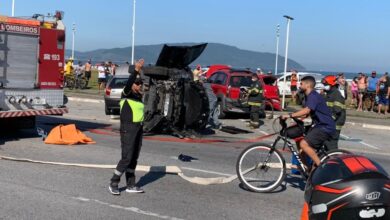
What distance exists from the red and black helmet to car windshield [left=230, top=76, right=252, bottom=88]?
55.4 feet

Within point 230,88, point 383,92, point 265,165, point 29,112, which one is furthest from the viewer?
point 383,92

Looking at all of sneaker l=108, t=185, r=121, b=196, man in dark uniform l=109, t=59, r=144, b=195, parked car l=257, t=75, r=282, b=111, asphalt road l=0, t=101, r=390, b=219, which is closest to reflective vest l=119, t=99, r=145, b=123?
man in dark uniform l=109, t=59, r=144, b=195

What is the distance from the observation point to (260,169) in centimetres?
809

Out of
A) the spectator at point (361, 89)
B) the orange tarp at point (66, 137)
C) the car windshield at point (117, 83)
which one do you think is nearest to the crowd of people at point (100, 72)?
the car windshield at point (117, 83)

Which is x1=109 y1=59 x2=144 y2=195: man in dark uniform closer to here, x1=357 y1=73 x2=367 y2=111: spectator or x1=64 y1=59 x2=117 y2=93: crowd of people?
x1=357 y1=73 x2=367 y2=111: spectator

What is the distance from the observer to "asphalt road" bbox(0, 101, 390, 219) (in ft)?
21.6

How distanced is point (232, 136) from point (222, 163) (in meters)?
5.29

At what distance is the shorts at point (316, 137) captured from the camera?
7656 mm

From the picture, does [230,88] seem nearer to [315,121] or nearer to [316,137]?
[315,121]

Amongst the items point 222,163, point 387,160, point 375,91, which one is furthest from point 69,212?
point 375,91

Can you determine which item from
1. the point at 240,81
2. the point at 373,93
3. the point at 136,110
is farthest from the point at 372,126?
the point at 136,110

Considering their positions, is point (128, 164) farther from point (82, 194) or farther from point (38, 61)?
point (38, 61)

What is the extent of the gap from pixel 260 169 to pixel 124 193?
6.60 ft

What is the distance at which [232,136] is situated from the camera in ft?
51.9
